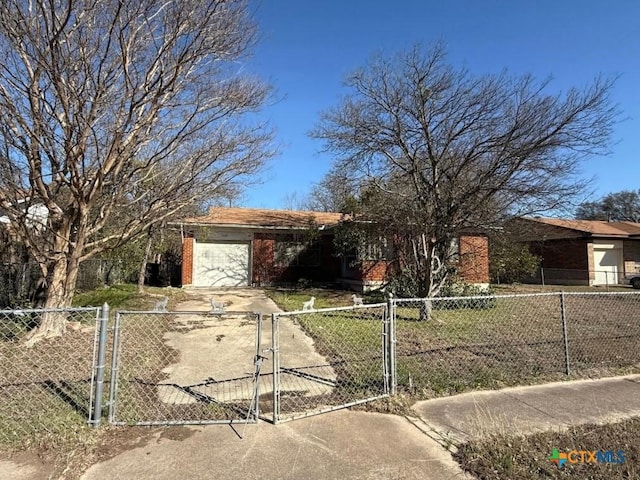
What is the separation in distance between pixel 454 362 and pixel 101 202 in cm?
700

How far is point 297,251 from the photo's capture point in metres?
18.2

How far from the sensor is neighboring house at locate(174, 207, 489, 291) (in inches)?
660

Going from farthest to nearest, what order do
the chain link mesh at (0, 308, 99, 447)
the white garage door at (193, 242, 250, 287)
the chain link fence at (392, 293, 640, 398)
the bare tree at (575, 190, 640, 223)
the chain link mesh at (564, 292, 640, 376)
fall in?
the bare tree at (575, 190, 640, 223)
the white garage door at (193, 242, 250, 287)
the chain link mesh at (564, 292, 640, 376)
the chain link fence at (392, 293, 640, 398)
the chain link mesh at (0, 308, 99, 447)

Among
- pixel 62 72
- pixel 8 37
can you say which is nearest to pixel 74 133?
pixel 62 72

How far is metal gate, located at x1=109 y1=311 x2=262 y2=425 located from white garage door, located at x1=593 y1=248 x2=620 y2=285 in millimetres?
24085

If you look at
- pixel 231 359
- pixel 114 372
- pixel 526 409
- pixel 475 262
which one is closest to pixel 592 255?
pixel 475 262

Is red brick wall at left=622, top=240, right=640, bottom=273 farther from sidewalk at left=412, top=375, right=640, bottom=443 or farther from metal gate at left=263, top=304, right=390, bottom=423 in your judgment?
sidewalk at left=412, top=375, right=640, bottom=443

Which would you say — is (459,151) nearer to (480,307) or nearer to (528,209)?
(528,209)

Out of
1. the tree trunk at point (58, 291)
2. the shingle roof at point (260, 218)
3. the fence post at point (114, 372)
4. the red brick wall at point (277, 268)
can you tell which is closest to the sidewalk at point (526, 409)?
the fence post at point (114, 372)

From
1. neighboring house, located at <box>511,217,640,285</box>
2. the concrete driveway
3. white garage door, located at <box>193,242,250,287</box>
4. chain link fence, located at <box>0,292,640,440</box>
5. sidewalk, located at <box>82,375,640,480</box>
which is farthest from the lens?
neighboring house, located at <box>511,217,640,285</box>

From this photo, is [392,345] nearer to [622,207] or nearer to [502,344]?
[502,344]

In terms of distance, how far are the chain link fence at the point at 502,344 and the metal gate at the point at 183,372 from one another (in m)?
1.93

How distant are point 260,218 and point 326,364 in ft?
43.0

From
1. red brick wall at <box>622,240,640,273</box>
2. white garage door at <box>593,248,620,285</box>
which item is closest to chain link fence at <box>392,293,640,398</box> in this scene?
white garage door at <box>593,248,620,285</box>
